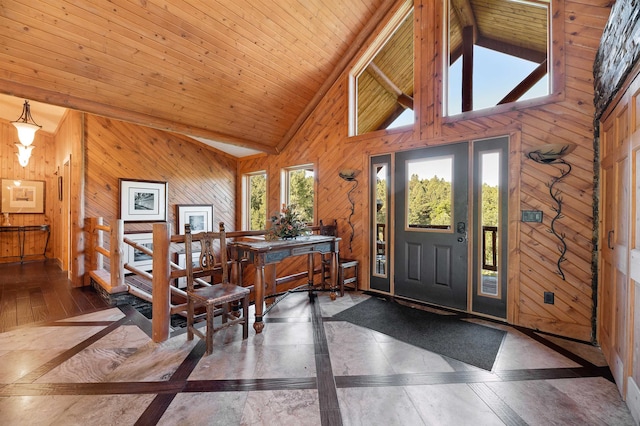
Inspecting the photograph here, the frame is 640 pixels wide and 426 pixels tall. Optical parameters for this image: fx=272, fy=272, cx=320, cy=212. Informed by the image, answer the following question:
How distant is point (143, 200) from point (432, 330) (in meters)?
5.34

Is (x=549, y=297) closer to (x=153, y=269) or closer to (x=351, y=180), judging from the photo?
(x=351, y=180)

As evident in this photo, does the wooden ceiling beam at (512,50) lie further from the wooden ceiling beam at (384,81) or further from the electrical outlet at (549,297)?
the electrical outlet at (549,297)

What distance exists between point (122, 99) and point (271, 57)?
209 cm

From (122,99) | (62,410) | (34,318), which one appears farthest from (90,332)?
(122,99)

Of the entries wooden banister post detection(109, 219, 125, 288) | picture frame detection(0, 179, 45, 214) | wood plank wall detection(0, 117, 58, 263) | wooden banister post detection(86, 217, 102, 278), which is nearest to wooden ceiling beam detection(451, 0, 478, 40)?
wooden banister post detection(109, 219, 125, 288)

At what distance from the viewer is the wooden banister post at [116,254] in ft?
12.2

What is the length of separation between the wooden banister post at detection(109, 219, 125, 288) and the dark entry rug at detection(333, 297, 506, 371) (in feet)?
9.81

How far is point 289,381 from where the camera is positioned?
2049 mm

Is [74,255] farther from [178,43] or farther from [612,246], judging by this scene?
[612,246]

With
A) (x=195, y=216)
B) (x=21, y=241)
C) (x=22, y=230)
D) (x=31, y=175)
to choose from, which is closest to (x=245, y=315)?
(x=195, y=216)

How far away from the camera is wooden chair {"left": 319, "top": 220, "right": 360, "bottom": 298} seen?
4.08 meters

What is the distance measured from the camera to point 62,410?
1.73m

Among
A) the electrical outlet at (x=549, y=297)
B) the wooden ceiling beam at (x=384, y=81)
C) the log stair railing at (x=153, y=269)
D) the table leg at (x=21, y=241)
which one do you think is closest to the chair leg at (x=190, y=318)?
the log stair railing at (x=153, y=269)

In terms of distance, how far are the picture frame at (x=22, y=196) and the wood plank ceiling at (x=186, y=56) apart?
16.2 feet
